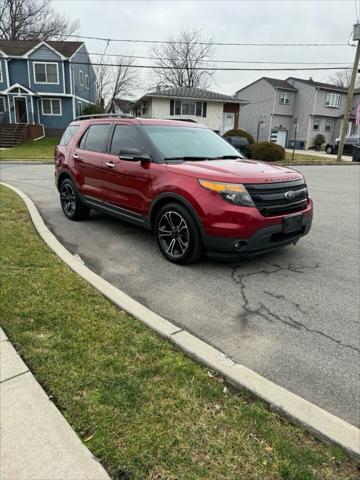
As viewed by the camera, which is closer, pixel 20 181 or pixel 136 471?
pixel 136 471

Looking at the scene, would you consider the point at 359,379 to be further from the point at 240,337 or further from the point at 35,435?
the point at 35,435

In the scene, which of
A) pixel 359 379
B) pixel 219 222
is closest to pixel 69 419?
pixel 359 379

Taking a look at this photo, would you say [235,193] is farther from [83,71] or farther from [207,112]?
[83,71]

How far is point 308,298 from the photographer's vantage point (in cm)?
403

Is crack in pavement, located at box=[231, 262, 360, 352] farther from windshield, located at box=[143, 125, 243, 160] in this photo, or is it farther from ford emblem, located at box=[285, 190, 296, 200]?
windshield, located at box=[143, 125, 243, 160]

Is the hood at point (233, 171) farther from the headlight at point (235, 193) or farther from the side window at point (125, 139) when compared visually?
the side window at point (125, 139)

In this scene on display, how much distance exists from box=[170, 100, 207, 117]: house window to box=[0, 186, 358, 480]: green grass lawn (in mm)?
33403

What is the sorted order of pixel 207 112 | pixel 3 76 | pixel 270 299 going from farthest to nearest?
pixel 207 112 → pixel 3 76 → pixel 270 299

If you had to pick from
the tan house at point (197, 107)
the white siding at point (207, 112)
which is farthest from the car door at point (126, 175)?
the white siding at point (207, 112)

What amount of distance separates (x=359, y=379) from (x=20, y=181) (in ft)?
38.3

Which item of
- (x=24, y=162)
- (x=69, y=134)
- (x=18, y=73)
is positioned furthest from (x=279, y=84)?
(x=69, y=134)

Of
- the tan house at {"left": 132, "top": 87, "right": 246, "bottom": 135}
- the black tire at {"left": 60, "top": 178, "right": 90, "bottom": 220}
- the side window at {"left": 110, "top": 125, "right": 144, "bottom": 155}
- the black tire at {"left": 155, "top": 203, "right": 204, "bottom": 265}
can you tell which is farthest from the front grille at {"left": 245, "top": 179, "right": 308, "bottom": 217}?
the tan house at {"left": 132, "top": 87, "right": 246, "bottom": 135}

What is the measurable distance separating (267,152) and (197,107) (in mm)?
14101

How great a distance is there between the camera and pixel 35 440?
2010mm
